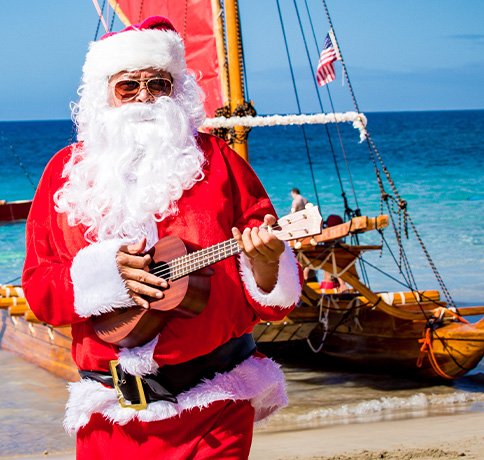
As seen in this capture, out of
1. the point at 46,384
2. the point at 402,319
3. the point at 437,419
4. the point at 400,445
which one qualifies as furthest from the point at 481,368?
the point at 46,384

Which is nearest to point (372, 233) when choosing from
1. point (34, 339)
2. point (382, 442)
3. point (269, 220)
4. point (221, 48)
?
point (221, 48)

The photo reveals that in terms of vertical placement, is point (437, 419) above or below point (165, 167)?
below

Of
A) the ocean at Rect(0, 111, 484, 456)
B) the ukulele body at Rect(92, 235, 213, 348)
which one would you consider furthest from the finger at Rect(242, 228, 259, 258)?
the ocean at Rect(0, 111, 484, 456)

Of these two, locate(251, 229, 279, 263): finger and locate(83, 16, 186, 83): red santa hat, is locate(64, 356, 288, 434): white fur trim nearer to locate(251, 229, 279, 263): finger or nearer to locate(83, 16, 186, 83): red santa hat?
locate(251, 229, 279, 263): finger

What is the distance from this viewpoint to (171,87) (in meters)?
2.33

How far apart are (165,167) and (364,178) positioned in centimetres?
3385

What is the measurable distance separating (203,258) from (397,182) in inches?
1293

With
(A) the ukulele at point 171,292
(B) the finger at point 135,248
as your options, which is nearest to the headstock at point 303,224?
(A) the ukulele at point 171,292

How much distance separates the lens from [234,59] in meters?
7.79

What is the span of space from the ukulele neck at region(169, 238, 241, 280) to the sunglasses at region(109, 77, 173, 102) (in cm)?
59

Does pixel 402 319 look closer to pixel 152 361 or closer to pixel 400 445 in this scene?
pixel 400 445

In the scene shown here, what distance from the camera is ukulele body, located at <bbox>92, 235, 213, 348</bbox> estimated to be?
6.33 feet

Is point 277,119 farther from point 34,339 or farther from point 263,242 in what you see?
point 263,242

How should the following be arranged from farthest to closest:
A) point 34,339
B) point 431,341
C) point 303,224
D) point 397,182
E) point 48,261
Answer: point 397,182 < point 34,339 < point 431,341 < point 48,261 < point 303,224
